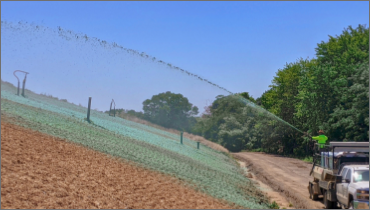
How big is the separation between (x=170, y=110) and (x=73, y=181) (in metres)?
15.9

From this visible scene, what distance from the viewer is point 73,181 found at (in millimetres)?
10039

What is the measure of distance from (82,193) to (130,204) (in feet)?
3.81

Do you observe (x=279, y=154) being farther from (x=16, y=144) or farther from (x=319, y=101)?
(x=16, y=144)

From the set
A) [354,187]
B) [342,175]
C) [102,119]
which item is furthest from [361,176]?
[102,119]

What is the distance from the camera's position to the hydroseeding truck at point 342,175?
38.5ft

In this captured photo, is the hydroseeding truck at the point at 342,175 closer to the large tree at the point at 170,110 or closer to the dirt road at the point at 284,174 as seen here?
the dirt road at the point at 284,174

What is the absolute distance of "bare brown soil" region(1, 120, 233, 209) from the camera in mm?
8820

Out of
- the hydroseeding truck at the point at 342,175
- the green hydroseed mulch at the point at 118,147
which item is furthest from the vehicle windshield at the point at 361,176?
the green hydroseed mulch at the point at 118,147

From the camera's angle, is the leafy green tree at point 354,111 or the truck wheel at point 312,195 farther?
the leafy green tree at point 354,111

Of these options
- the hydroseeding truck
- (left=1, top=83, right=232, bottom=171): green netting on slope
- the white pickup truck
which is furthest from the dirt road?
(left=1, top=83, right=232, bottom=171): green netting on slope

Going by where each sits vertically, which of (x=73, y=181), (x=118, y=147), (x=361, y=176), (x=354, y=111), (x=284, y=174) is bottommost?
(x=284, y=174)

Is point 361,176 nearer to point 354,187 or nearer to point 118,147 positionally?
point 354,187

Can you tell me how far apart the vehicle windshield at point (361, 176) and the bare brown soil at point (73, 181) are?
404 centimetres

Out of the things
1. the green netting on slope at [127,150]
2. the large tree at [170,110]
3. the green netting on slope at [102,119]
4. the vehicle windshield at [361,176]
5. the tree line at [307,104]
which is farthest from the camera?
the large tree at [170,110]
